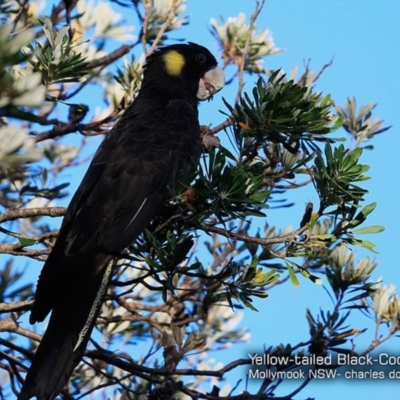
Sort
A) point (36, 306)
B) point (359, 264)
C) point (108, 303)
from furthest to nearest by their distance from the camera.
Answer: point (108, 303) → point (359, 264) → point (36, 306)

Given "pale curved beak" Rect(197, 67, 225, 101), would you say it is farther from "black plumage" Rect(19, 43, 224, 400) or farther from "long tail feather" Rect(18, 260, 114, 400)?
"long tail feather" Rect(18, 260, 114, 400)

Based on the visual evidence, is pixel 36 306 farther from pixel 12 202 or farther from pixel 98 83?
pixel 98 83

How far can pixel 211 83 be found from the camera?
439 cm

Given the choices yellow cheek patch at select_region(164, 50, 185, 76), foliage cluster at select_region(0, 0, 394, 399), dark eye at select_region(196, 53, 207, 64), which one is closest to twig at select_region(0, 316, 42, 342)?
foliage cluster at select_region(0, 0, 394, 399)

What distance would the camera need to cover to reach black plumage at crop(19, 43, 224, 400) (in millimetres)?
2881

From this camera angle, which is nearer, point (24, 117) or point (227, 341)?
point (24, 117)

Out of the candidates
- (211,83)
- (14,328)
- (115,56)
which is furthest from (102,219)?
(211,83)

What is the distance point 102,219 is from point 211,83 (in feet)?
5.16

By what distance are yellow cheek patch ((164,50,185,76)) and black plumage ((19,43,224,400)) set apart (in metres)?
0.60

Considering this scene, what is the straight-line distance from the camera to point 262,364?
3.09 m

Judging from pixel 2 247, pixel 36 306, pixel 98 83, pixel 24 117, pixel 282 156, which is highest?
pixel 98 83

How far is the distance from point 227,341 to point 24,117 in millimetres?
3207

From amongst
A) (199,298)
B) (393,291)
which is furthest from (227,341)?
(393,291)

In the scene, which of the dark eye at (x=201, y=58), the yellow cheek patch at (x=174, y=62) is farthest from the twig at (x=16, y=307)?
the dark eye at (x=201, y=58)
